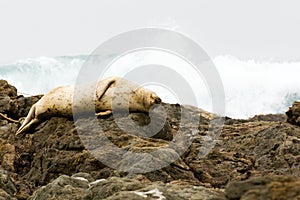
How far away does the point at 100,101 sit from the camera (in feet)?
48.8

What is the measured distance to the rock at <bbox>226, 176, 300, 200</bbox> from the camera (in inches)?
185

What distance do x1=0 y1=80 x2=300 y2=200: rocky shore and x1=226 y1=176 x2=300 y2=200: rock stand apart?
64.6 inches

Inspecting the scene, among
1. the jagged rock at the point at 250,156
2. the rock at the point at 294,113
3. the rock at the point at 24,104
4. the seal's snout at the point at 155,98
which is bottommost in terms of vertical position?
the rock at the point at 24,104

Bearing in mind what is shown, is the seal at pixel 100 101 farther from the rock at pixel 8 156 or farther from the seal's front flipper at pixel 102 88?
the rock at pixel 8 156

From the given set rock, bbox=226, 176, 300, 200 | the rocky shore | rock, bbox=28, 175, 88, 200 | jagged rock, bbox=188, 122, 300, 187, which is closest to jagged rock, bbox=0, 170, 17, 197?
the rocky shore

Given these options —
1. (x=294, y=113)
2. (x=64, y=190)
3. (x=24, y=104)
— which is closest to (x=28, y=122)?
(x=24, y=104)

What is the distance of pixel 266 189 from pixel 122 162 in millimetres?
6272

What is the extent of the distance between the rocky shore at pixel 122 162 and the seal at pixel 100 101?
0.36 meters

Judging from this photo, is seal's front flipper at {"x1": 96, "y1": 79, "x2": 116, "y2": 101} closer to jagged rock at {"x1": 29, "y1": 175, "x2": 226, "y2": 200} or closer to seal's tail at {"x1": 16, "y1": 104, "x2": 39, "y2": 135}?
seal's tail at {"x1": 16, "y1": 104, "x2": 39, "y2": 135}

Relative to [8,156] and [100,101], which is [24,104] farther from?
[8,156]

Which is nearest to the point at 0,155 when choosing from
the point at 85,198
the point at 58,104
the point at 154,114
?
the point at 58,104

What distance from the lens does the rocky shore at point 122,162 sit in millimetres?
8539

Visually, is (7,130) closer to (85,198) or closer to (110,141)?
(110,141)

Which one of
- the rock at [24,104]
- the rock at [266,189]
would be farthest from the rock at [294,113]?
the rock at [266,189]
